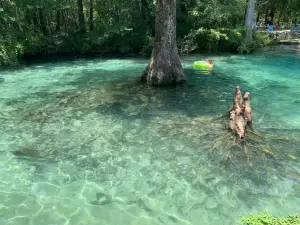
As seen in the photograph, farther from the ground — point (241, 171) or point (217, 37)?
point (217, 37)

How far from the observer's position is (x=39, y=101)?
1454cm

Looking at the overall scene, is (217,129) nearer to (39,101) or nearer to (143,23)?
(39,101)

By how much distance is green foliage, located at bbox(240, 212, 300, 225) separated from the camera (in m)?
6.00

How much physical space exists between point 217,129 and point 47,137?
18.4 feet

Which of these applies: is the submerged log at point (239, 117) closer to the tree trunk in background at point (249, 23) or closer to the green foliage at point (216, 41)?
the green foliage at point (216, 41)

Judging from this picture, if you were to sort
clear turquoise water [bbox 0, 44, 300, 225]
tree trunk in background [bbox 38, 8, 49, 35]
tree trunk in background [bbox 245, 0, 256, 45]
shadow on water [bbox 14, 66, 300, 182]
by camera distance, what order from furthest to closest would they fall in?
tree trunk in background [bbox 38, 8, 49, 35] → tree trunk in background [bbox 245, 0, 256, 45] → shadow on water [bbox 14, 66, 300, 182] → clear turquoise water [bbox 0, 44, 300, 225]

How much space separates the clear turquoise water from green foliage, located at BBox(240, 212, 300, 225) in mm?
481

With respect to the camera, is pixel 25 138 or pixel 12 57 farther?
pixel 12 57

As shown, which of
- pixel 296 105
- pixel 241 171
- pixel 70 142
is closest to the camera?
pixel 241 171

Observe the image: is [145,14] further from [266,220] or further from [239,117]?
[266,220]

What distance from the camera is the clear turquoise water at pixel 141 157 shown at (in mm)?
7020

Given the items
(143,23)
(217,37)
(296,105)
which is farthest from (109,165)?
(143,23)

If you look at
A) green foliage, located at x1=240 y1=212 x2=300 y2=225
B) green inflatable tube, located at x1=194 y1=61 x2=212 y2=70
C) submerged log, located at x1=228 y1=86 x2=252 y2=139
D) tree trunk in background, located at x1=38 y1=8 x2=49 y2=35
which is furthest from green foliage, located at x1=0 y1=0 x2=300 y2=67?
green foliage, located at x1=240 y1=212 x2=300 y2=225

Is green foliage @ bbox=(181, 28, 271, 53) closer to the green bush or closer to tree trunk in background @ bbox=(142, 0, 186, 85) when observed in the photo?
tree trunk in background @ bbox=(142, 0, 186, 85)
